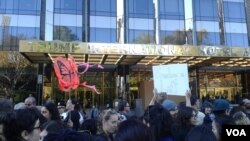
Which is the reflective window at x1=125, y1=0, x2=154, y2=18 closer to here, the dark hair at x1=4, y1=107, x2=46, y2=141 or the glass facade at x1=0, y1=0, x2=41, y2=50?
the glass facade at x1=0, y1=0, x2=41, y2=50

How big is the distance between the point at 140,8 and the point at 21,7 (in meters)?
11.9

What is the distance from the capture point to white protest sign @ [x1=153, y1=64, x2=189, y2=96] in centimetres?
740

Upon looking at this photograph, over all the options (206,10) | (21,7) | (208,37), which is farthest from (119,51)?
(206,10)

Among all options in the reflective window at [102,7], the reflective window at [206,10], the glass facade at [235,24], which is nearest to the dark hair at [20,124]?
the reflective window at [102,7]

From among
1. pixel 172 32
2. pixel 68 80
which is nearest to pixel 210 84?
pixel 172 32

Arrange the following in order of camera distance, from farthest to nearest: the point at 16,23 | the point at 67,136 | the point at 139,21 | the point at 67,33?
the point at 139,21, the point at 67,33, the point at 16,23, the point at 67,136

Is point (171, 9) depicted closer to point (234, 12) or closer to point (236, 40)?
point (234, 12)

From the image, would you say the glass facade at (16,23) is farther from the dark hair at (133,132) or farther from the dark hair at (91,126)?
the dark hair at (133,132)

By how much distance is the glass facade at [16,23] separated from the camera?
31.5m

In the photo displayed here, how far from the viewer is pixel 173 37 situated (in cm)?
3428

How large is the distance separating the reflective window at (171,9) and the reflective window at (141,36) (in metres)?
2.39

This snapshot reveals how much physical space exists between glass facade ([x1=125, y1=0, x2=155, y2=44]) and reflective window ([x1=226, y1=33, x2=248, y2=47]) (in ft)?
27.1

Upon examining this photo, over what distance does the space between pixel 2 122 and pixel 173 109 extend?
3.36 metres

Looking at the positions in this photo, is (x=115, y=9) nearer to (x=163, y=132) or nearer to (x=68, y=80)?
(x=68, y=80)
